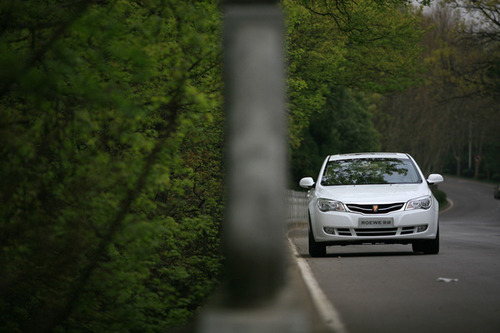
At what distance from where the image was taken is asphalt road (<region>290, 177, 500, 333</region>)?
7059mm

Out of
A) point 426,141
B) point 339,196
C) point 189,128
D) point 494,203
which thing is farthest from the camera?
point 426,141

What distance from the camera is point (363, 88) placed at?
113 feet

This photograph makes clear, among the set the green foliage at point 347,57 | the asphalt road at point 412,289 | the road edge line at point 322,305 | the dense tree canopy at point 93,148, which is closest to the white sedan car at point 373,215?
the asphalt road at point 412,289

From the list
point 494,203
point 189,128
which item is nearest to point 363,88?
point 189,128

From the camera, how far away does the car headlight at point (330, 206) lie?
13.8 metres

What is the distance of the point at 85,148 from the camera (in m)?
9.65

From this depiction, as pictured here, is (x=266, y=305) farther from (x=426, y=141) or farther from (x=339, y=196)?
(x=426, y=141)

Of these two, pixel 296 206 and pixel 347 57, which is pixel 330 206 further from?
pixel 347 57

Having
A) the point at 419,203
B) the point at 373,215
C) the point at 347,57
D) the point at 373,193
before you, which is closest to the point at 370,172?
the point at 373,193

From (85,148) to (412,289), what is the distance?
13.1ft

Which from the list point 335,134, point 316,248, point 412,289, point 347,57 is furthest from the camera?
point 335,134

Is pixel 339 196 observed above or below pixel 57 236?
below

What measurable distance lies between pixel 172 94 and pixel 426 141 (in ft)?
225

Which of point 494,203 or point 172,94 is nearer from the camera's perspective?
point 172,94
